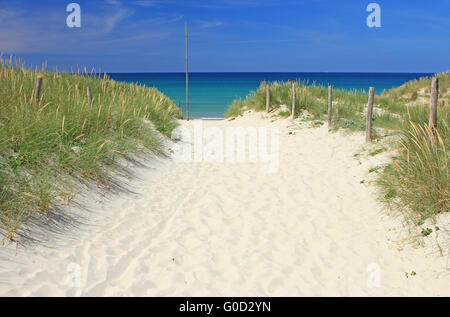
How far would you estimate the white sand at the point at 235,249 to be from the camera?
12.2 ft

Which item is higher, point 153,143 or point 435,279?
point 153,143

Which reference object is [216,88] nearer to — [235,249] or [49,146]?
[49,146]

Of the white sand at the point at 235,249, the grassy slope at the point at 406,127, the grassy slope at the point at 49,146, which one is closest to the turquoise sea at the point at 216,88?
the grassy slope at the point at 406,127

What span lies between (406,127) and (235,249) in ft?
17.4

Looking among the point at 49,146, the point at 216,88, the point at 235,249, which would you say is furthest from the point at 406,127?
the point at 216,88

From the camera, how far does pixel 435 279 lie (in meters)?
3.82

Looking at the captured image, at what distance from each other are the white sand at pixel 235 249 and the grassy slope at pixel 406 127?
19.3 inches

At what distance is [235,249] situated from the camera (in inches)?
183

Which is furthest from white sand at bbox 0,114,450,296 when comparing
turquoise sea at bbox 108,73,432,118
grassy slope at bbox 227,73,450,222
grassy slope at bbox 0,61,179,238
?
turquoise sea at bbox 108,73,432,118

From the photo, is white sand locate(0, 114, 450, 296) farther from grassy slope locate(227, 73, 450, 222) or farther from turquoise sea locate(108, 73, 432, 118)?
turquoise sea locate(108, 73, 432, 118)
